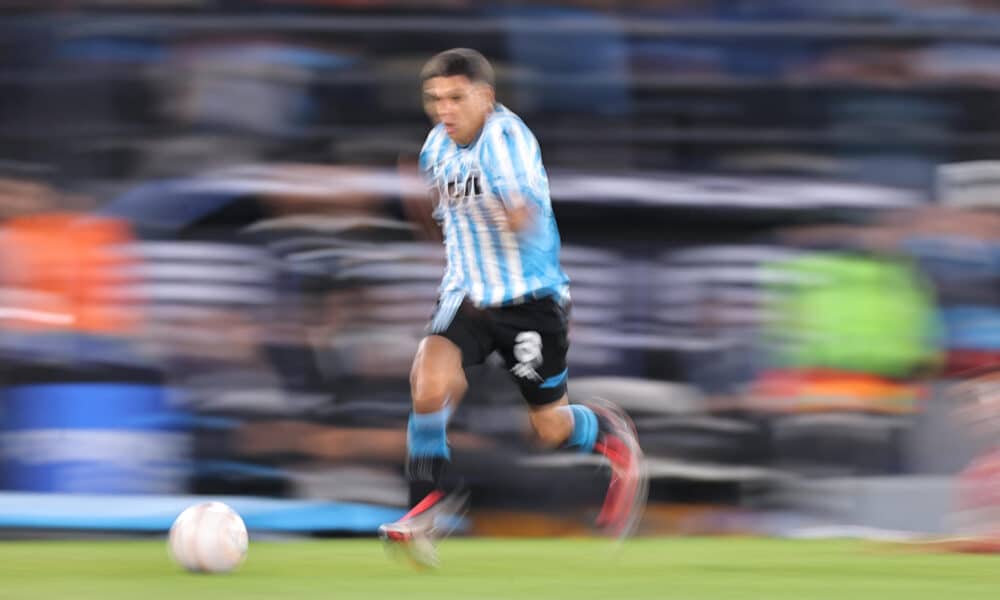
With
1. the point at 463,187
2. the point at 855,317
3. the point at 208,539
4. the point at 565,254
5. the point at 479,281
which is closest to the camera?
the point at 208,539

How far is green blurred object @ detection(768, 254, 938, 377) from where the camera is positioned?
9258mm

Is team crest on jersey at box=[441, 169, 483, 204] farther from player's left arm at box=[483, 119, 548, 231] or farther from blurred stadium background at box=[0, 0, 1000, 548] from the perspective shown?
blurred stadium background at box=[0, 0, 1000, 548]

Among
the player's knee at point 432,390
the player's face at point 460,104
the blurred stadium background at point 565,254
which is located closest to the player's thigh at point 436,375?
the player's knee at point 432,390

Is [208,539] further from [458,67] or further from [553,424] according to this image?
[458,67]

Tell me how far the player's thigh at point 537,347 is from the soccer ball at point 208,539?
1144 mm

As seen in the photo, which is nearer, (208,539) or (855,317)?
(208,539)

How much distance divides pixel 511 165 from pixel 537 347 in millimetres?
689

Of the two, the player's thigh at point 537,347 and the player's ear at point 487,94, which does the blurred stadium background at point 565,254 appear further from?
the player's ear at point 487,94

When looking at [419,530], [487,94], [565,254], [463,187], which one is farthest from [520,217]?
[565,254]

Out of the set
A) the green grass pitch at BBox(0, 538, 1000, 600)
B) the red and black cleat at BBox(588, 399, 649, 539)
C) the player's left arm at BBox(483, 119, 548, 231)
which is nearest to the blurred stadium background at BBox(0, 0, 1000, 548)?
the green grass pitch at BBox(0, 538, 1000, 600)

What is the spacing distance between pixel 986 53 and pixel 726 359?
225 centimetres

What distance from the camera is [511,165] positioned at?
6.18 meters

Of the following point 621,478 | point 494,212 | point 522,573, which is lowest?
point 522,573

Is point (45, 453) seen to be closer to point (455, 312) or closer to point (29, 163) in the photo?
point (29, 163)
